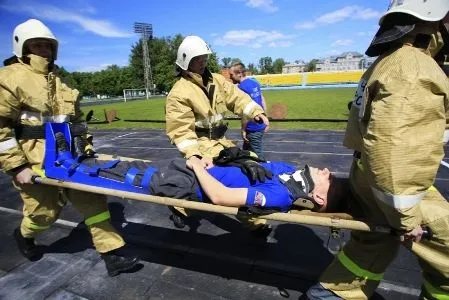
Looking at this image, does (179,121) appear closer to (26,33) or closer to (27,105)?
(27,105)

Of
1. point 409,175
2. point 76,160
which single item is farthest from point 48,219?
point 409,175

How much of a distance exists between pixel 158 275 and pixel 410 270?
2373 mm

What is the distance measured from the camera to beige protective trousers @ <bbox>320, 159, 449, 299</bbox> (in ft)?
6.85

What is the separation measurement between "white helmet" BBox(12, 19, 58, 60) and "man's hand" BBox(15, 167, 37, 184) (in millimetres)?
1114

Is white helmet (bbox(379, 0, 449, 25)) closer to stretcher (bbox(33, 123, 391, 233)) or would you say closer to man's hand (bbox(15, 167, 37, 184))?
stretcher (bbox(33, 123, 391, 233))

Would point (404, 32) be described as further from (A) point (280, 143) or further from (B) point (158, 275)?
(A) point (280, 143)

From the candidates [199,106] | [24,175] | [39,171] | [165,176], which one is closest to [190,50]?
[199,106]

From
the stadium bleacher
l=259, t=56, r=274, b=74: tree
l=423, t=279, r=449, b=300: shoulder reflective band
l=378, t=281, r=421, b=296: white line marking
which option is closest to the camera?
l=423, t=279, r=449, b=300: shoulder reflective band

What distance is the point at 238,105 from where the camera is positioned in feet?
12.6

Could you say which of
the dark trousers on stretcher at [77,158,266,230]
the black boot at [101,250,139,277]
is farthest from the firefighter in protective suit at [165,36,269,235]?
the black boot at [101,250,139,277]

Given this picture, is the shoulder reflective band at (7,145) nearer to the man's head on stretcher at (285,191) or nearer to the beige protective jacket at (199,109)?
the beige protective jacket at (199,109)

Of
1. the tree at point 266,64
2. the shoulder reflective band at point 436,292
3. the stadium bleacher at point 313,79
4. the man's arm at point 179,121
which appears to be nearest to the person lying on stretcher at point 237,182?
the man's arm at point 179,121

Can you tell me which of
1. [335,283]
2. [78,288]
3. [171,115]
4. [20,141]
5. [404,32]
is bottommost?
[78,288]

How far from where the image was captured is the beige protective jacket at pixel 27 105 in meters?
3.02
